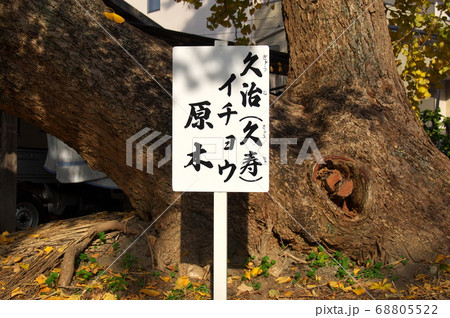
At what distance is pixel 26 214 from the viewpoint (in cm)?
948

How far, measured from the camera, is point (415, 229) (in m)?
4.55

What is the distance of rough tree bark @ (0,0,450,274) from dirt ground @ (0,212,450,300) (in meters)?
0.15

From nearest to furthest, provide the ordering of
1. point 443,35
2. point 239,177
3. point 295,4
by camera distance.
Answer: point 239,177 → point 295,4 → point 443,35

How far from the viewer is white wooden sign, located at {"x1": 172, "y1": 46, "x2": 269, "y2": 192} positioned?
3.60 m

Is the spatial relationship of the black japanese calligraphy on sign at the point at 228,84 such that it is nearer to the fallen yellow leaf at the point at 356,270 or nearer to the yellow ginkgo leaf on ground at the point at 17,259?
the fallen yellow leaf at the point at 356,270

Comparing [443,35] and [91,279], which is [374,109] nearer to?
[91,279]

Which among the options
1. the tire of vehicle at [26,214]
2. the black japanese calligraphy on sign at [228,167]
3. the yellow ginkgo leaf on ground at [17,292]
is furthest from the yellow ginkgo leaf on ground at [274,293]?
the tire of vehicle at [26,214]

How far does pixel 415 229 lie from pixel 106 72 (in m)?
3.09

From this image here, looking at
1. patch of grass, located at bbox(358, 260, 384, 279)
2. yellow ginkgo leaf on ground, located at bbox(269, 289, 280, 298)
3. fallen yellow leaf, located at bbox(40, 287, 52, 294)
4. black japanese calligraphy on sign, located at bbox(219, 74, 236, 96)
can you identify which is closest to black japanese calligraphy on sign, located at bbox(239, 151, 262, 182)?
black japanese calligraphy on sign, located at bbox(219, 74, 236, 96)

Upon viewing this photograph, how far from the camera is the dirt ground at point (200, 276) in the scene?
14.2ft

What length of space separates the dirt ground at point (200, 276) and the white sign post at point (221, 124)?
3.03 ft

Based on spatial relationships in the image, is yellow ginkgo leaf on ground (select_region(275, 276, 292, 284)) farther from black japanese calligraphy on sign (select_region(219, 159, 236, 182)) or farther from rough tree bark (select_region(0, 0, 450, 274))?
black japanese calligraphy on sign (select_region(219, 159, 236, 182))

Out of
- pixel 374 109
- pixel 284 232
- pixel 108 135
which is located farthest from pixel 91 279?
pixel 374 109

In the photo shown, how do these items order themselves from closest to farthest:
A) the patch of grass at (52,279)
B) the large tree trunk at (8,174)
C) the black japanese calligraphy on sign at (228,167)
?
the black japanese calligraphy on sign at (228,167) < the patch of grass at (52,279) < the large tree trunk at (8,174)
